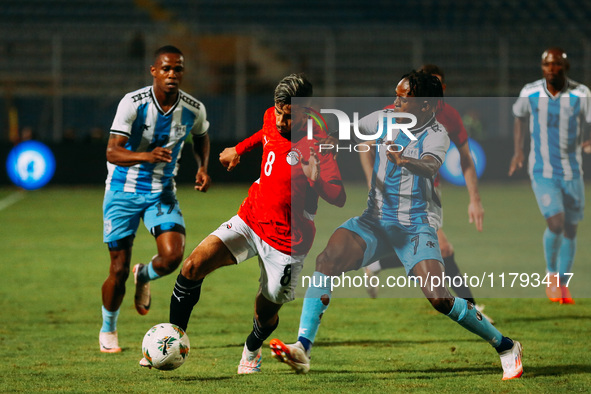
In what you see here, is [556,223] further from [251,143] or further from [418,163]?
[251,143]

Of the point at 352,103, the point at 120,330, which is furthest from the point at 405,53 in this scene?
the point at 120,330

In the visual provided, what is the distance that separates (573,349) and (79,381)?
334 centimetres

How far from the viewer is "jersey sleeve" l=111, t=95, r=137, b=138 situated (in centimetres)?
609

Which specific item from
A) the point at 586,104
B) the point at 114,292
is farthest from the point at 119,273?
the point at 586,104

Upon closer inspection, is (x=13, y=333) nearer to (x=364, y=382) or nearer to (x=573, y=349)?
(x=364, y=382)

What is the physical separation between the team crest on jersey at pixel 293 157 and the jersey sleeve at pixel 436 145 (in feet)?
2.45

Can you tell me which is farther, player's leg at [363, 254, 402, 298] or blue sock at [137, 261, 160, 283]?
player's leg at [363, 254, 402, 298]

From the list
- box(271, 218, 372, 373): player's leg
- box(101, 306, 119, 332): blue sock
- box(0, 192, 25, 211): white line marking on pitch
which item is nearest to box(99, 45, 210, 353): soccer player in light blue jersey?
box(101, 306, 119, 332): blue sock

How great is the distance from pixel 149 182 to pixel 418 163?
220 centimetres

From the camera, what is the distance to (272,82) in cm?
2481

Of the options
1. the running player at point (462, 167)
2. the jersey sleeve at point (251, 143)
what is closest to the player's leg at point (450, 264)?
the running player at point (462, 167)

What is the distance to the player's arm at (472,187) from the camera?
5.93m

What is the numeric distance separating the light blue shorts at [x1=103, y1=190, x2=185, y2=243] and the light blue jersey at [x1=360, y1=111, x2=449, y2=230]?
1.62m

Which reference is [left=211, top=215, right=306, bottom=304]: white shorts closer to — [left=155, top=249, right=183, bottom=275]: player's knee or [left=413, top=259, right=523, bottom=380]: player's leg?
[left=413, top=259, right=523, bottom=380]: player's leg
